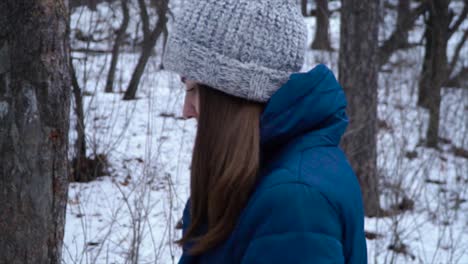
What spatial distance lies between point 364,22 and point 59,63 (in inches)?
136

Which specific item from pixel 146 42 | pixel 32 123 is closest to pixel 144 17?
pixel 146 42

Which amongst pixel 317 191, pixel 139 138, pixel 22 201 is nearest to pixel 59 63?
pixel 22 201

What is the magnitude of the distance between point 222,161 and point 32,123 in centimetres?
121

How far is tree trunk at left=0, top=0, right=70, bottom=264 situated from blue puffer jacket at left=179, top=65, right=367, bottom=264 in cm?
109

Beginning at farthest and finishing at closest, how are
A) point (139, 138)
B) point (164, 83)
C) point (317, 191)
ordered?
point (164, 83) → point (139, 138) → point (317, 191)

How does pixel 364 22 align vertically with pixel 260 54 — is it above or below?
above

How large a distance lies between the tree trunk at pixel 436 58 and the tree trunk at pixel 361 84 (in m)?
2.88

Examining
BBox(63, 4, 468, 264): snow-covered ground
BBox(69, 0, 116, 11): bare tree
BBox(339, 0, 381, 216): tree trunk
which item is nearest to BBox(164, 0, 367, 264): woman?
BBox(63, 4, 468, 264): snow-covered ground

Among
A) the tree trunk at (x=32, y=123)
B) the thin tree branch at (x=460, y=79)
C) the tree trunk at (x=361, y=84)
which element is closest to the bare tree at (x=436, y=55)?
the thin tree branch at (x=460, y=79)

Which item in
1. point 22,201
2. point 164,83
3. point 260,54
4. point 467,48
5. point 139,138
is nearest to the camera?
point 260,54

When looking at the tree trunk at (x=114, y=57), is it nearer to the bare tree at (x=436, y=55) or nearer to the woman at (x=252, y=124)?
the bare tree at (x=436, y=55)

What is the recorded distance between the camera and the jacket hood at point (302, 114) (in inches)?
46.7

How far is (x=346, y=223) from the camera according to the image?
1135mm

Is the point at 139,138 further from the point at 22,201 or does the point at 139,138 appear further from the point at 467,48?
the point at 467,48
